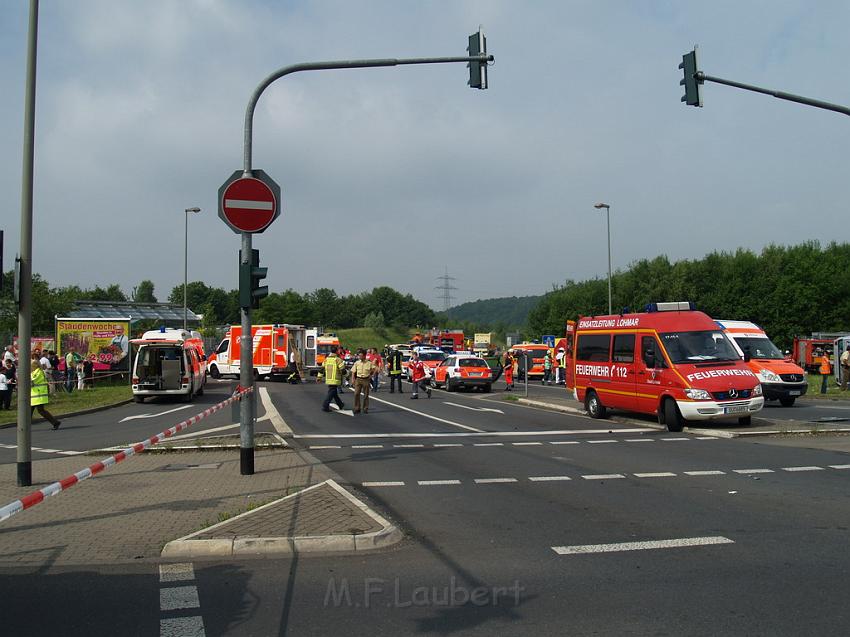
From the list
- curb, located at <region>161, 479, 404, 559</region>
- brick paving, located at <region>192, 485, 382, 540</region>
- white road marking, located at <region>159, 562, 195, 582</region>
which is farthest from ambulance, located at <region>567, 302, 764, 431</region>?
white road marking, located at <region>159, 562, 195, 582</region>

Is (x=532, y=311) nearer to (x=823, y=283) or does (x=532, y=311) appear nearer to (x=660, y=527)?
(x=823, y=283)

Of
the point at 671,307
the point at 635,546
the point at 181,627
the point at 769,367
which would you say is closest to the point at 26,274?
the point at 181,627

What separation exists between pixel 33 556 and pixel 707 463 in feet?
28.6

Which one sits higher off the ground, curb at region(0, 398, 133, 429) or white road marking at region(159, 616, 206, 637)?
white road marking at region(159, 616, 206, 637)

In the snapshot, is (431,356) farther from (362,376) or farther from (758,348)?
(362,376)

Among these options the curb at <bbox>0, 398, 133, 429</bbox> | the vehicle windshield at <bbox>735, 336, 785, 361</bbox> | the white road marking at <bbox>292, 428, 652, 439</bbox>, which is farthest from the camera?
the vehicle windshield at <bbox>735, 336, 785, 361</bbox>

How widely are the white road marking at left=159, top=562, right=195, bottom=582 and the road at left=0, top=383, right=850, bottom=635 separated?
0.12 metres

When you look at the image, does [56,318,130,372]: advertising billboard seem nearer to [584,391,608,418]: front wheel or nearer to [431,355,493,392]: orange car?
[431,355,493,392]: orange car

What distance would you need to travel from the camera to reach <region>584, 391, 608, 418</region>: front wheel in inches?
739

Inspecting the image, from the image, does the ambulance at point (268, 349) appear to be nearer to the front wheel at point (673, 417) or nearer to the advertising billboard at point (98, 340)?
the advertising billboard at point (98, 340)

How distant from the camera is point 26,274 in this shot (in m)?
8.67

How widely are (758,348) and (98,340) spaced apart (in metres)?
26.8

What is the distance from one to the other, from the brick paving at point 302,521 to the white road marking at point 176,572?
0.41 meters

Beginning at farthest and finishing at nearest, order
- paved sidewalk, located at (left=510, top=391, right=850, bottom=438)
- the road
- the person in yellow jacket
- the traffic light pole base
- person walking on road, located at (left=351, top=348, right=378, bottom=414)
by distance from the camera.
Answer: person walking on road, located at (left=351, top=348, right=378, bottom=414) → the person in yellow jacket → paved sidewalk, located at (left=510, top=391, right=850, bottom=438) → the traffic light pole base → the road
